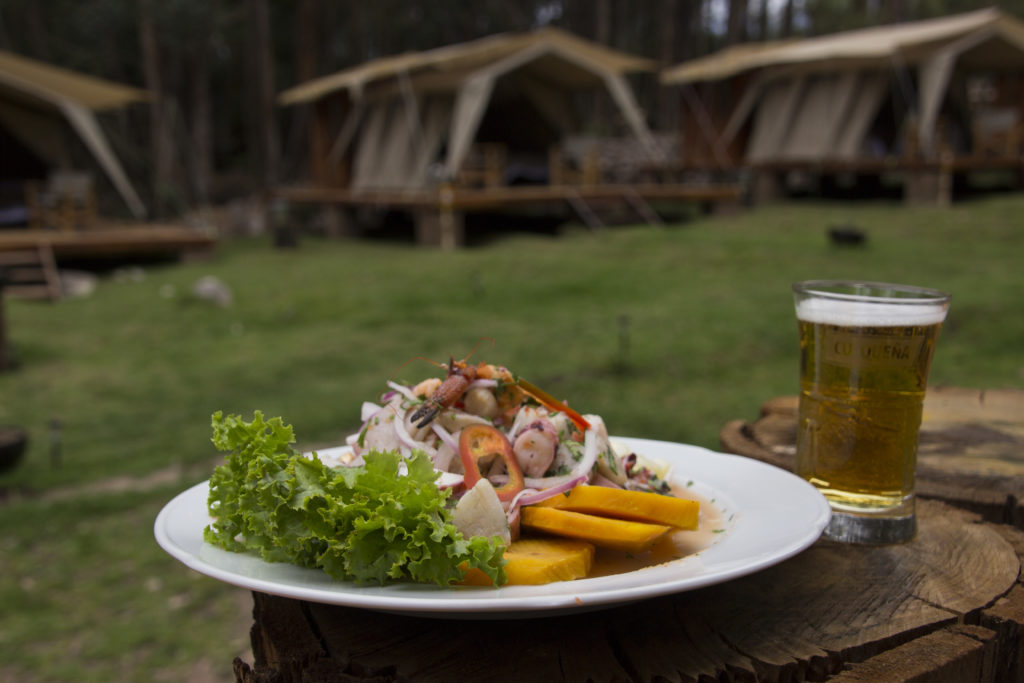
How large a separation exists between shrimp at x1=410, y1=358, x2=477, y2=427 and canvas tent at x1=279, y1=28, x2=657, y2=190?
16140 mm

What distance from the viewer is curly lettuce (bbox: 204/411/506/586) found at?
4.98 feet

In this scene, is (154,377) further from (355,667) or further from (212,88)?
(212,88)

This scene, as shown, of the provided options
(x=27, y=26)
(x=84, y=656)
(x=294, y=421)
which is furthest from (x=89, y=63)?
(x=84, y=656)

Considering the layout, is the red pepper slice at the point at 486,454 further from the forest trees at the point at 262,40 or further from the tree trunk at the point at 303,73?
the forest trees at the point at 262,40

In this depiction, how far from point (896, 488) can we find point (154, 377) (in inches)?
343

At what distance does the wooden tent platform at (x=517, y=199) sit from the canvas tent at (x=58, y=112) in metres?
5.44

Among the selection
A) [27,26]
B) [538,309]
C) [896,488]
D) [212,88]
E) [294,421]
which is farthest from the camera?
[212,88]

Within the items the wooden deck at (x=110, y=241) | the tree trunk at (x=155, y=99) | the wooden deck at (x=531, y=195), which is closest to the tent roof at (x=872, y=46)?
the wooden deck at (x=531, y=195)

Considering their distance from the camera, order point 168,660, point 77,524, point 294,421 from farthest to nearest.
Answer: point 294,421 → point 77,524 → point 168,660

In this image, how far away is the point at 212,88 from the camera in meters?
41.7

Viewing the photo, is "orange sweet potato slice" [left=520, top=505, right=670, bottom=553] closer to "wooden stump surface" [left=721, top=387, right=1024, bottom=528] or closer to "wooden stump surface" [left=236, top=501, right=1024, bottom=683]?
"wooden stump surface" [left=236, top=501, right=1024, bottom=683]

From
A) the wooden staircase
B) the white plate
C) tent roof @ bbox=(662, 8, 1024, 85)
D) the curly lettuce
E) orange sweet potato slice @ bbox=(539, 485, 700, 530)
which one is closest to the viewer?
the white plate

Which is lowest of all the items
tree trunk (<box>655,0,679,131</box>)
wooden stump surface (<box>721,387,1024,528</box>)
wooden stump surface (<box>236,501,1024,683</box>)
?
wooden stump surface (<box>236,501,1024,683</box>)

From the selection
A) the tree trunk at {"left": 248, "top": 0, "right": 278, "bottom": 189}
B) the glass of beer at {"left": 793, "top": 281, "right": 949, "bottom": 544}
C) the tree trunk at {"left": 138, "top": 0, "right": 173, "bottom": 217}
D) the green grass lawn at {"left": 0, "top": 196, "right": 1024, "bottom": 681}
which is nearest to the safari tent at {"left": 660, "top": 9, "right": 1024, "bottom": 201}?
the green grass lawn at {"left": 0, "top": 196, "right": 1024, "bottom": 681}
